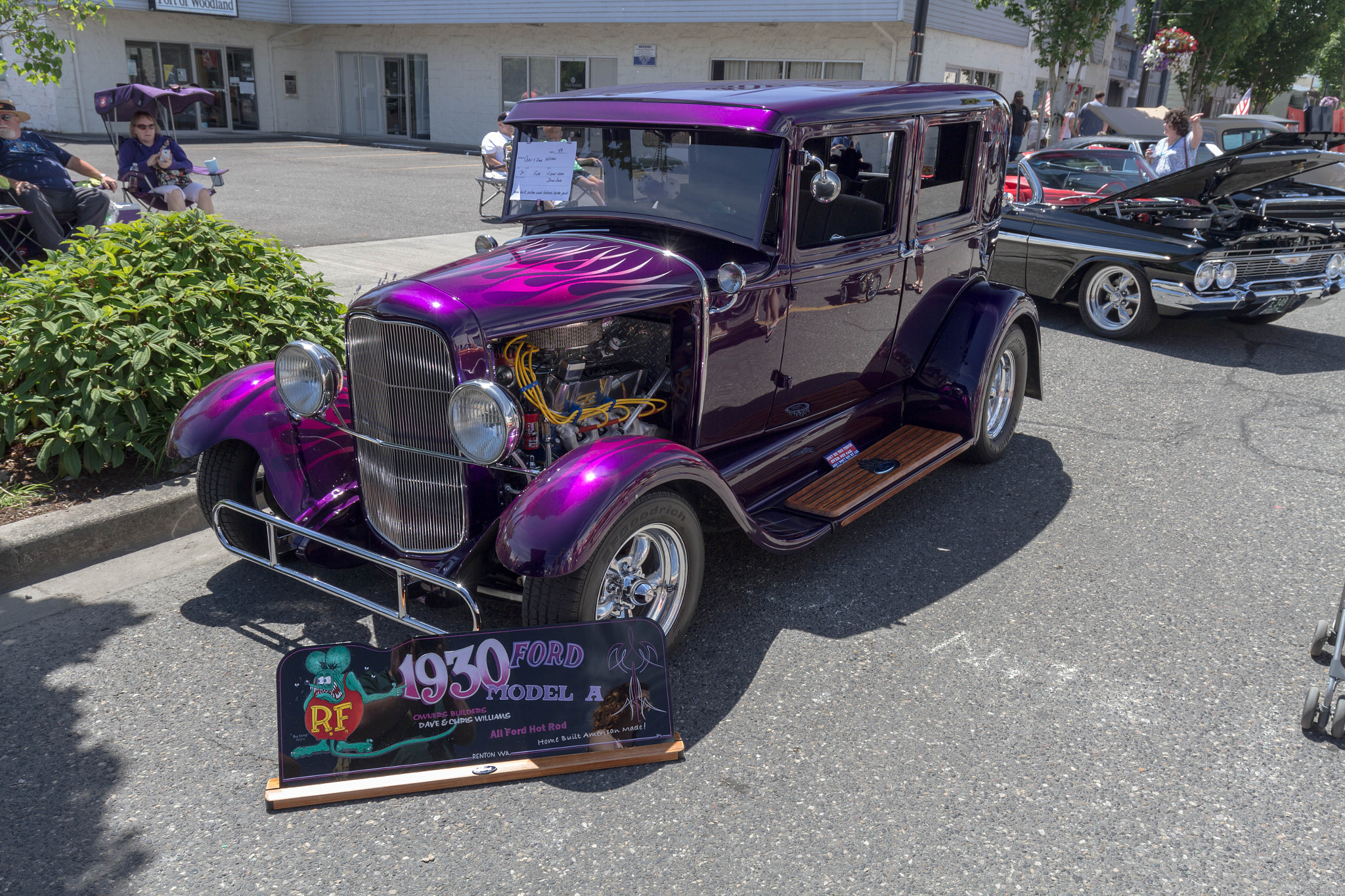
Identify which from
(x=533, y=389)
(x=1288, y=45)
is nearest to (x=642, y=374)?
(x=533, y=389)

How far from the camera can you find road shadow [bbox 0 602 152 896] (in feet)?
8.24

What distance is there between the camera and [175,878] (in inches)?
98.4

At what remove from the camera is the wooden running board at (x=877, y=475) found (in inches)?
164

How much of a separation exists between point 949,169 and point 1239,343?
4.98 meters

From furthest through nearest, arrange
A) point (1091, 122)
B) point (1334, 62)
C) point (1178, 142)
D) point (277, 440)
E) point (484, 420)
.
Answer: point (1334, 62) → point (1091, 122) → point (1178, 142) → point (277, 440) → point (484, 420)

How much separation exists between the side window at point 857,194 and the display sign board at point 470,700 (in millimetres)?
2062

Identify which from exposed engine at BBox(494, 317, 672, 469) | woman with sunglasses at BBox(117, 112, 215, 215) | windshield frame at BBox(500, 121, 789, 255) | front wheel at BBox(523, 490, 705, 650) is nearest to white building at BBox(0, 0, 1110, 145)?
woman with sunglasses at BBox(117, 112, 215, 215)

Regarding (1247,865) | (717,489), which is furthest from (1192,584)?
(717,489)

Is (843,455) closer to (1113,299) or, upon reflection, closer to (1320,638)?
(1320,638)

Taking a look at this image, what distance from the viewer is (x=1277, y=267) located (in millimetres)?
8039

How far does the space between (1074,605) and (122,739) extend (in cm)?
350

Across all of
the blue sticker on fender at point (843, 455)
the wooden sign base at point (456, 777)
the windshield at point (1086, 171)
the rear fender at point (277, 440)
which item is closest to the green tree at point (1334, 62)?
the windshield at point (1086, 171)

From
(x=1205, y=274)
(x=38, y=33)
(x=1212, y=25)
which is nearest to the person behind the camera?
(x=38, y=33)

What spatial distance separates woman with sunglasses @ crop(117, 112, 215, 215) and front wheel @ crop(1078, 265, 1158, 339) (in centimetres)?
780
